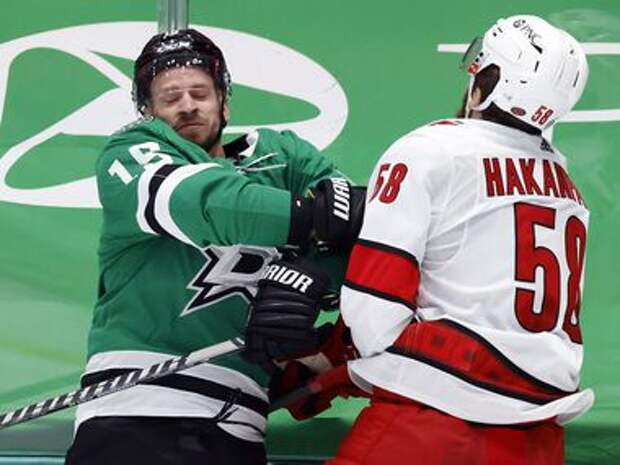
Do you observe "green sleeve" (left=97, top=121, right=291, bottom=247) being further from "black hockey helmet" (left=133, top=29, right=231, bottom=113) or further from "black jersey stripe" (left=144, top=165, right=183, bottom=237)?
"black hockey helmet" (left=133, top=29, right=231, bottom=113)

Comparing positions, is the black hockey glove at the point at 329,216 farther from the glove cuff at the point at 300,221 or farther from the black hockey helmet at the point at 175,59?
the black hockey helmet at the point at 175,59

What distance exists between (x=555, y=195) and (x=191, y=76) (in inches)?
21.3

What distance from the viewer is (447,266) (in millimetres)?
1829

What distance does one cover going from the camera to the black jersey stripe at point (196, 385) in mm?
2008

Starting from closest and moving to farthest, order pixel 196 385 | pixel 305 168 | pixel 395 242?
pixel 395 242 < pixel 196 385 < pixel 305 168

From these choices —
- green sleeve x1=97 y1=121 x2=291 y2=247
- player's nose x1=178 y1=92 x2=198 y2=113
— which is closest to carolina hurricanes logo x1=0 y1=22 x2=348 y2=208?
player's nose x1=178 y1=92 x2=198 y2=113

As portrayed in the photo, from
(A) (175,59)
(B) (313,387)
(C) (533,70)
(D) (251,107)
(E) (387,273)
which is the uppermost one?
(C) (533,70)

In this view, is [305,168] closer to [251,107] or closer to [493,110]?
[493,110]

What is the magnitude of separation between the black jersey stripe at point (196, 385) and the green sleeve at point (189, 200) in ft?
0.63

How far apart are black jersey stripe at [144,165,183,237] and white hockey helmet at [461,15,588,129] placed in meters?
0.41

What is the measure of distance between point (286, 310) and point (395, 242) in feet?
0.60

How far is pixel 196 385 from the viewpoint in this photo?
202 centimetres

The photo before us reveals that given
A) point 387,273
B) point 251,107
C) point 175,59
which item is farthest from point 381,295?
point 251,107

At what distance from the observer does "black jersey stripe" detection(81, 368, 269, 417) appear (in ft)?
6.59
